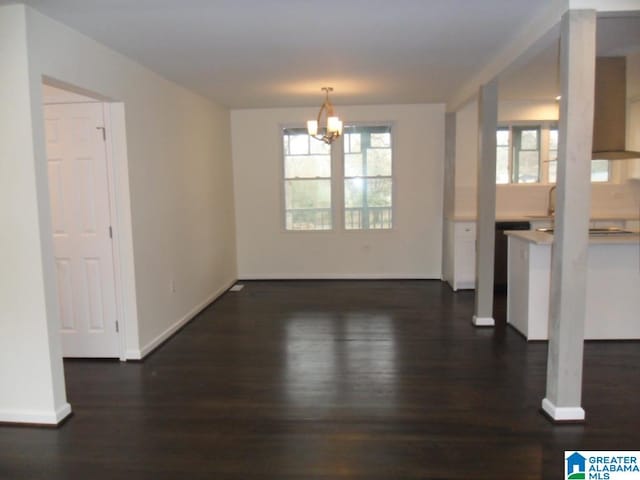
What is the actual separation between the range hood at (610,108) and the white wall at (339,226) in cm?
242

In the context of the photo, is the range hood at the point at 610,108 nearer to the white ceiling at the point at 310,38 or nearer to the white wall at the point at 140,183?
the white ceiling at the point at 310,38

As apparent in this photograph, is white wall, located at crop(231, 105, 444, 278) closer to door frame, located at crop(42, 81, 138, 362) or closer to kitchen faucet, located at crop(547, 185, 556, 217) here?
kitchen faucet, located at crop(547, 185, 556, 217)

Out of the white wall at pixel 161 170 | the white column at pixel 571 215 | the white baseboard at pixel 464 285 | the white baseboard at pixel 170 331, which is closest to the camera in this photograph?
the white column at pixel 571 215

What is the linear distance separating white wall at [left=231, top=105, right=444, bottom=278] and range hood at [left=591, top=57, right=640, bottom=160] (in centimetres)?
242

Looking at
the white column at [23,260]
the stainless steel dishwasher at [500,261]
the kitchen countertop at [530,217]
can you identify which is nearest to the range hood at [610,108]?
the kitchen countertop at [530,217]

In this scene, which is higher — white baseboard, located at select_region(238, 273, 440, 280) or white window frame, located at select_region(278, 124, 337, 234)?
white window frame, located at select_region(278, 124, 337, 234)

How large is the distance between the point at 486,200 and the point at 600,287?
1.21 metres

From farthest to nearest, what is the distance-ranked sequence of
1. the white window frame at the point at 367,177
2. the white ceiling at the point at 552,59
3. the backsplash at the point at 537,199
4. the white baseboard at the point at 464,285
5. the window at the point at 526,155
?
the white window frame at the point at 367,177
the window at the point at 526,155
the backsplash at the point at 537,199
the white baseboard at the point at 464,285
the white ceiling at the point at 552,59

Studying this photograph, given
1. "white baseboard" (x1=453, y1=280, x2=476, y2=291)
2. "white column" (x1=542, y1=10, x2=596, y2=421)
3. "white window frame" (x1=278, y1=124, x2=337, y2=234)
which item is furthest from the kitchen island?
"white window frame" (x1=278, y1=124, x2=337, y2=234)

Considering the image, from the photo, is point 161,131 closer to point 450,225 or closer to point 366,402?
point 366,402

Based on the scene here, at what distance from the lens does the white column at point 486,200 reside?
4418 mm

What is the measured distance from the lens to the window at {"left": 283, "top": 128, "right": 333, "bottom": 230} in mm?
6938

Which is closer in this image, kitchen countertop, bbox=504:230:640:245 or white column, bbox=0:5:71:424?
white column, bbox=0:5:71:424

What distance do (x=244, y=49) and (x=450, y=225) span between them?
377 cm
